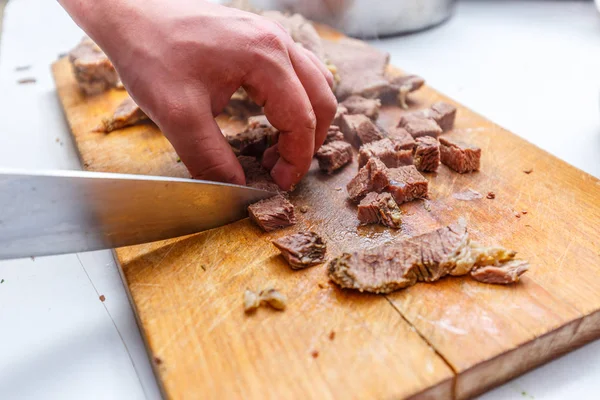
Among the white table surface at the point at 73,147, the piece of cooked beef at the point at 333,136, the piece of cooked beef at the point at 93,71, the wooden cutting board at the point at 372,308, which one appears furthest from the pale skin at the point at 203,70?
the piece of cooked beef at the point at 93,71

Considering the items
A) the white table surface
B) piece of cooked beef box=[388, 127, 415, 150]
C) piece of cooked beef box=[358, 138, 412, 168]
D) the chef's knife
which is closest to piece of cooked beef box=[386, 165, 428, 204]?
piece of cooked beef box=[358, 138, 412, 168]

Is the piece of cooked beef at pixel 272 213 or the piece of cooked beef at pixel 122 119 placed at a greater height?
the piece of cooked beef at pixel 272 213

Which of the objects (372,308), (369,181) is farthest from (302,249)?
(369,181)

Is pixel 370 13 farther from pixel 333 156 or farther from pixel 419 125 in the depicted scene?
pixel 333 156

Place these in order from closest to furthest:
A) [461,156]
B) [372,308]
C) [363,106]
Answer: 1. [372,308]
2. [461,156]
3. [363,106]

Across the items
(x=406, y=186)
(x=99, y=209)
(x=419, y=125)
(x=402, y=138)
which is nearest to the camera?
(x=99, y=209)

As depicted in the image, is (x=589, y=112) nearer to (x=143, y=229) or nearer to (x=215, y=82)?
(x=215, y=82)

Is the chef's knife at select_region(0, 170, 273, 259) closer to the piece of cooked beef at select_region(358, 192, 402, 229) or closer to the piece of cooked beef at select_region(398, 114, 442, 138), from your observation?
the piece of cooked beef at select_region(358, 192, 402, 229)

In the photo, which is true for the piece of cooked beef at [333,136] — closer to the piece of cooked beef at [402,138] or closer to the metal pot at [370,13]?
the piece of cooked beef at [402,138]
